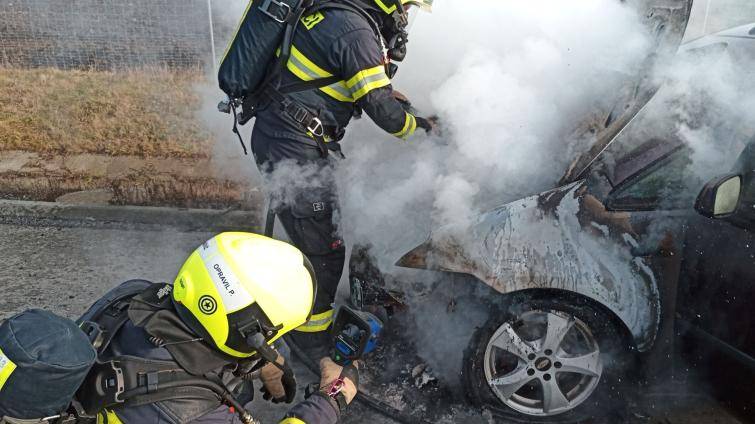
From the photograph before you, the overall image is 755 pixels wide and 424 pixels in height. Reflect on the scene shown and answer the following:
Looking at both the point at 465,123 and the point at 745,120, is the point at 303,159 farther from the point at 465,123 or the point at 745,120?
the point at 745,120

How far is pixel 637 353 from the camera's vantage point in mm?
3025

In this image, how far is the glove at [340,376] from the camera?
234 cm

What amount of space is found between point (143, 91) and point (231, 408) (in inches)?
248

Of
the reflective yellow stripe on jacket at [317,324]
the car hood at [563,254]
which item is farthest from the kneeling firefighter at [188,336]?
the reflective yellow stripe on jacket at [317,324]

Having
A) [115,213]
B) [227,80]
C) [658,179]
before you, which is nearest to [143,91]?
[115,213]

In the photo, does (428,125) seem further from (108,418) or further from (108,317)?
(108,418)

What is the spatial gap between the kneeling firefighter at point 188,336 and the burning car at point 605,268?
1.19 m

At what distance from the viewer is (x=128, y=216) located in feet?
17.9

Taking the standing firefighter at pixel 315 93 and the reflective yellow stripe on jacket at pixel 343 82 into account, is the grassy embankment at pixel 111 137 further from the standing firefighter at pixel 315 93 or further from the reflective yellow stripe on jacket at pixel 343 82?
the reflective yellow stripe on jacket at pixel 343 82

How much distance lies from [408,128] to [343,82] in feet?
1.43

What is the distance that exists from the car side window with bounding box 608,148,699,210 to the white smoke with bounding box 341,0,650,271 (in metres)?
0.42

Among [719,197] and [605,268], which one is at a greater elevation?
[719,197]

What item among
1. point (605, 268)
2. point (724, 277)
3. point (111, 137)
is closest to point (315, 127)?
point (605, 268)

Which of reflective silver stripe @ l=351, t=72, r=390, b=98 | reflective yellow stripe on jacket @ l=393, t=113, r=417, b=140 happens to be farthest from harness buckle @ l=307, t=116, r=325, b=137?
reflective yellow stripe on jacket @ l=393, t=113, r=417, b=140
